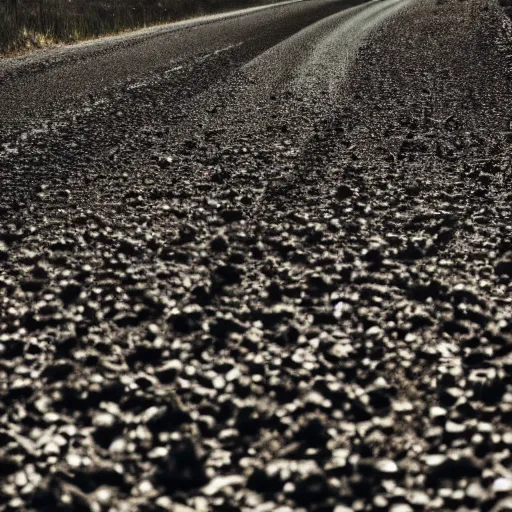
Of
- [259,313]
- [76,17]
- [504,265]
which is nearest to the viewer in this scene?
[259,313]

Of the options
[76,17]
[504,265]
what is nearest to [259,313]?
[504,265]

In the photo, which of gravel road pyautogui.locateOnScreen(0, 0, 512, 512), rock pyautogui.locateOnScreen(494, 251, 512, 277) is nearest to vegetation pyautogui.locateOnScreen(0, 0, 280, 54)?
gravel road pyautogui.locateOnScreen(0, 0, 512, 512)

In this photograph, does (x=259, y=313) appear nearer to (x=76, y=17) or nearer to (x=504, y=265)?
(x=504, y=265)

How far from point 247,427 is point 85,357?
0.47 m

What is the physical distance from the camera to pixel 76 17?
34.1 ft

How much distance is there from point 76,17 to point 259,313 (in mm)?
10544

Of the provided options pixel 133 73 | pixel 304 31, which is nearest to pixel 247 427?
pixel 133 73

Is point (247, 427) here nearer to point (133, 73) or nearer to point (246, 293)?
point (246, 293)

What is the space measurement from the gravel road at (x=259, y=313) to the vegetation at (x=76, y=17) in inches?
220

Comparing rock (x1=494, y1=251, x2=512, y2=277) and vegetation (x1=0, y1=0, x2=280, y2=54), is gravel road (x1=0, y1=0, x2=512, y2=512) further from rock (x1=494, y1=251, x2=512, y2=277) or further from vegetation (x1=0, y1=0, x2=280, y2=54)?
vegetation (x1=0, y1=0, x2=280, y2=54)

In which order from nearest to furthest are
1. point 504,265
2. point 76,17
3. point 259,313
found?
point 259,313, point 504,265, point 76,17

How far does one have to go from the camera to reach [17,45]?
7715 millimetres

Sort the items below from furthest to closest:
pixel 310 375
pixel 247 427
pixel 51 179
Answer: pixel 51 179, pixel 310 375, pixel 247 427

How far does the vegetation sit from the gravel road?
18.4 ft
